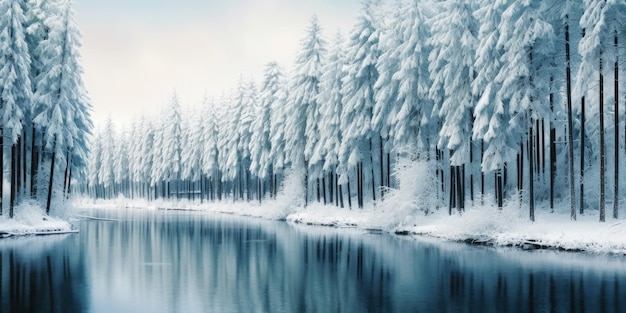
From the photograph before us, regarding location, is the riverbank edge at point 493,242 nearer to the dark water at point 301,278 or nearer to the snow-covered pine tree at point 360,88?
the dark water at point 301,278

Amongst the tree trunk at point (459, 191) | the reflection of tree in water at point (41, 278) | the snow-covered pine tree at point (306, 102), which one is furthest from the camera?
the snow-covered pine tree at point (306, 102)

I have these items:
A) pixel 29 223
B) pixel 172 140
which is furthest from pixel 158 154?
pixel 29 223

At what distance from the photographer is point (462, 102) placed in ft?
124

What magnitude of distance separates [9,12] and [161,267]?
2128cm

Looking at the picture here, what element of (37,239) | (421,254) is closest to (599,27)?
(421,254)

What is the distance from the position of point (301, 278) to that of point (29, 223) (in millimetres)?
23287

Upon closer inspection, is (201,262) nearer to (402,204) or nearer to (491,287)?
(491,287)

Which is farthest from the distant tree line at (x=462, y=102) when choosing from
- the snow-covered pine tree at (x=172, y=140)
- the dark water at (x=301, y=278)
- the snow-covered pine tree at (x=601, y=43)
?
the snow-covered pine tree at (x=172, y=140)

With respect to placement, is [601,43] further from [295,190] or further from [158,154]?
[158,154]

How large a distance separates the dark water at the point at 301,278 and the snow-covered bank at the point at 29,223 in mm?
2182

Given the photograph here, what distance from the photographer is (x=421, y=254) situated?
2767cm

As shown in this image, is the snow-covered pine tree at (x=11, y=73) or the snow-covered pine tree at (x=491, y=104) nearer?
the snow-covered pine tree at (x=491, y=104)

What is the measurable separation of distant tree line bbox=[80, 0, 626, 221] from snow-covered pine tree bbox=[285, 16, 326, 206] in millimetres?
135

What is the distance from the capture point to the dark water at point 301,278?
52.7ft
